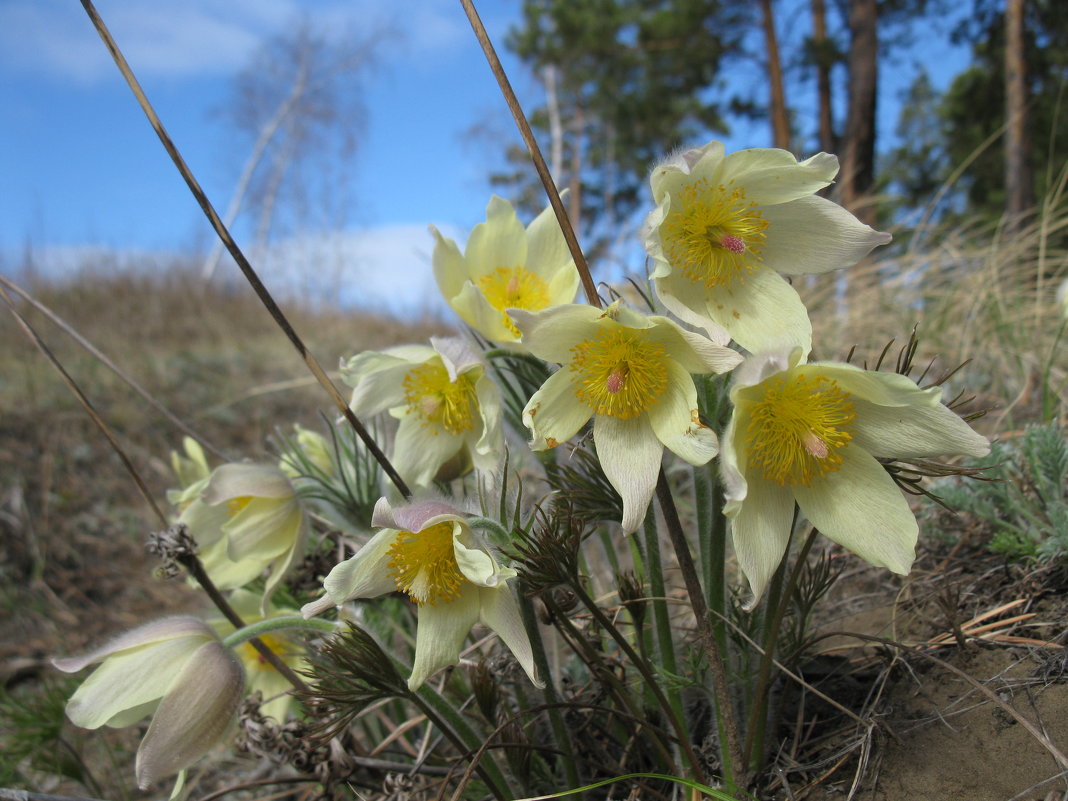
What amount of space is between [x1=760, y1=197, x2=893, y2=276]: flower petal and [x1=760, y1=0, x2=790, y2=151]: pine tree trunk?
7.29 m

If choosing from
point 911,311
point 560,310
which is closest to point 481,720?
point 560,310

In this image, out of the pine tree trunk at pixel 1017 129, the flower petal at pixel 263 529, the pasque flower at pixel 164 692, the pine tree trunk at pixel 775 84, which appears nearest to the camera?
the pasque flower at pixel 164 692

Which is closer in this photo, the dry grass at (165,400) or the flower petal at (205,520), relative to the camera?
the flower petal at (205,520)

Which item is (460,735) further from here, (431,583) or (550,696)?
(431,583)

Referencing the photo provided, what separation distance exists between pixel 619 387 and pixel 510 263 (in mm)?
479

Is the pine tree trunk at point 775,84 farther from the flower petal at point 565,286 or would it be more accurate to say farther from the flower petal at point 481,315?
the flower petal at point 481,315

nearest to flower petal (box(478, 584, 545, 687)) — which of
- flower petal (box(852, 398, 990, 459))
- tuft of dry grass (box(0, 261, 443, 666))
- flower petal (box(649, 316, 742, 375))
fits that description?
flower petal (box(649, 316, 742, 375))

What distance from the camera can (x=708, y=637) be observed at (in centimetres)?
88

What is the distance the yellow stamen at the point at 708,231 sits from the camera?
940mm

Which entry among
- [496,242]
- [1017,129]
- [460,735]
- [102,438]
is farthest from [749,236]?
[1017,129]

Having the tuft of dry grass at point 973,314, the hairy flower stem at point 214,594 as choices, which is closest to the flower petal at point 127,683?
the hairy flower stem at point 214,594

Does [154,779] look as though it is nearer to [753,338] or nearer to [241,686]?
[241,686]

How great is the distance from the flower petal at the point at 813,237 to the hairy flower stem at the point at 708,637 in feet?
1.08

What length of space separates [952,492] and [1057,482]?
161mm
